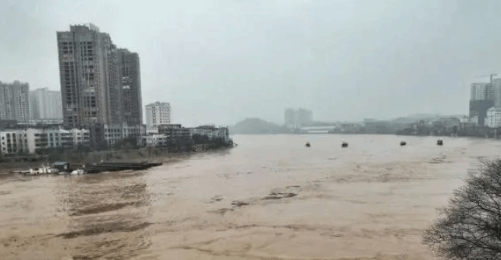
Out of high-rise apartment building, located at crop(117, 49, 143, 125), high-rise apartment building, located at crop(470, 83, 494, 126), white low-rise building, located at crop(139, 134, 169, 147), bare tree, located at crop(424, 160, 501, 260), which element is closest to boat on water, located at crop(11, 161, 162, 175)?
white low-rise building, located at crop(139, 134, 169, 147)

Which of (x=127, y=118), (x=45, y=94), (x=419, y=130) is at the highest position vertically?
(x=45, y=94)

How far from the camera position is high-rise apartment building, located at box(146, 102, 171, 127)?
65875mm

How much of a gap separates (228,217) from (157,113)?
59.4m

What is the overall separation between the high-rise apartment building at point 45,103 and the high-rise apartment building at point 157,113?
75.4 ft

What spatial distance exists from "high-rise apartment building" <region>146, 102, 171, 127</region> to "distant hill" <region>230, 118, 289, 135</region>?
6459 cm

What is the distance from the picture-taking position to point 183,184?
16438mm

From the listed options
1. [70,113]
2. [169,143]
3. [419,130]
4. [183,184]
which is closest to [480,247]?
[183,184]

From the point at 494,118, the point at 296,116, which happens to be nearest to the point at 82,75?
the point at 494,118

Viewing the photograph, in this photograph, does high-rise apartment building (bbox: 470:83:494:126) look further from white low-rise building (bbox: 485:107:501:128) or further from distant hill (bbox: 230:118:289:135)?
distant hill (bbox: 230:118:289:135)

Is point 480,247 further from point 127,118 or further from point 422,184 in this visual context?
point 127,118

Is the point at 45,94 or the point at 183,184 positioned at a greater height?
the point at 45,94

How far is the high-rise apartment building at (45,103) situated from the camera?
73.4m

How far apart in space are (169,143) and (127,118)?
14720 mm

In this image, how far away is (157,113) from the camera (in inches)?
2598
